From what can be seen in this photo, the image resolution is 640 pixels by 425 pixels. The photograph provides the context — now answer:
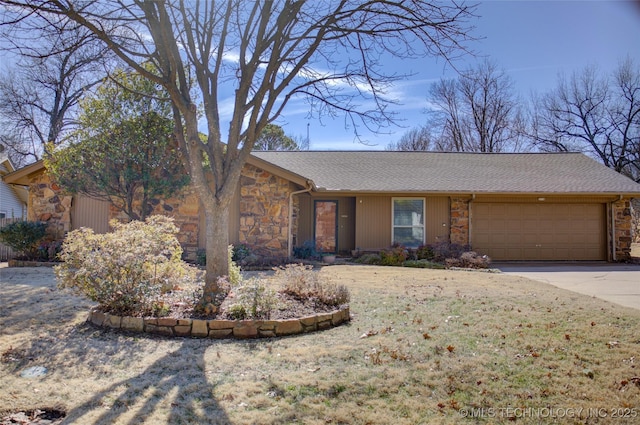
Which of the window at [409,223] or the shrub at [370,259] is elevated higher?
the window at [409,223]

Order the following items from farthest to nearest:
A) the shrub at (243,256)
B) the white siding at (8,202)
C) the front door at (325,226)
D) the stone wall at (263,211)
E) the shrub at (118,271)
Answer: the white siding at (8,202)
the front door at (325,226)
the stone wall at (263,211)
the shrub at (243,256)
the shrub at (118,271)

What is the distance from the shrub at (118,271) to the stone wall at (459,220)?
11.0 metres

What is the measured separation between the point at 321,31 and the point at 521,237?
11.4 meters

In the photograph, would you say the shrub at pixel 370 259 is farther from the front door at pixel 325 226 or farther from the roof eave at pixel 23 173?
the roof eave at pixel 23 173

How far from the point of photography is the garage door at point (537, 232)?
15109 millimetres

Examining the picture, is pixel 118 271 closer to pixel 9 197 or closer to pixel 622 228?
pixel 622 228

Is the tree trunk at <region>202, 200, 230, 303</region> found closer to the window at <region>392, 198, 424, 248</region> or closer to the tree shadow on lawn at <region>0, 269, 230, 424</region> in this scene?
the tree shadow on lawn at <region>0, 269, 230, 424</region>

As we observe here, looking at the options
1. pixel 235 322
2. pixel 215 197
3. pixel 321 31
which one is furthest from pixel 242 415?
pixel 321 31

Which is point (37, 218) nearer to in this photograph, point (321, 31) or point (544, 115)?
point (321, 31)

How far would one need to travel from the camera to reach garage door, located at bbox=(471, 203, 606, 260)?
49.6 ft

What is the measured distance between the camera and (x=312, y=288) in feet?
21.4

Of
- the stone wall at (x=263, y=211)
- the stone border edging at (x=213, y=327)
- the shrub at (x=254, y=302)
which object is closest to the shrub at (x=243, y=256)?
the stone wall at (x=263, y=211)

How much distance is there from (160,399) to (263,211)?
382 inches

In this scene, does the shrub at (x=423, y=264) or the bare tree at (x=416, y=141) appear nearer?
the shrub at (x=423, y=264)
